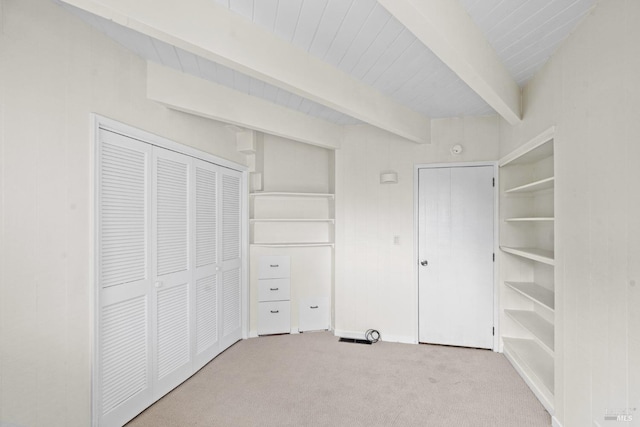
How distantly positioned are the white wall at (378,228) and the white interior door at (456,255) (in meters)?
0.14

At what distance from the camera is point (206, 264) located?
10.8 feet

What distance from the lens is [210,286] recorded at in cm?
335

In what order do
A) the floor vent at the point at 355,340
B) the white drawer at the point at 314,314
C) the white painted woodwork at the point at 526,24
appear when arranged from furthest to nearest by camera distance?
the white drawer at the point at 314,314
the floor vent at the point at 355,340
the white painted woodwork at the point at 526,24

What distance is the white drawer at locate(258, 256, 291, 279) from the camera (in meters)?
4.11

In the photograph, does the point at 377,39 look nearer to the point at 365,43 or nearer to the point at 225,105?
the point at 365,43

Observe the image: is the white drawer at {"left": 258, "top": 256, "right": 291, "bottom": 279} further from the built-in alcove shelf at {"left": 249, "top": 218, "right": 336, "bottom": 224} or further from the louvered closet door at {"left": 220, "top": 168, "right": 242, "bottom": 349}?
the built-in alcove shelf at {"left": 249, "top": 218, "right": 336, "bottom": 224}

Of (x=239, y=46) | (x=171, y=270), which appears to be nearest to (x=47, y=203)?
(x=171, y=270)

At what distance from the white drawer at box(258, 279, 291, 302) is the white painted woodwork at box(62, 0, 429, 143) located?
2275 millimetres

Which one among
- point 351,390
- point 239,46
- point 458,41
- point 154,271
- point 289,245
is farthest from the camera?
point 289,245

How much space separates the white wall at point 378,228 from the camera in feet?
12.6

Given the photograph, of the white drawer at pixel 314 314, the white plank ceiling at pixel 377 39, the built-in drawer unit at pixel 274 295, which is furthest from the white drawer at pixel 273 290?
the white plank ceiling at pixel 377 39

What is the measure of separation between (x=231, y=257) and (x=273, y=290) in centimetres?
72

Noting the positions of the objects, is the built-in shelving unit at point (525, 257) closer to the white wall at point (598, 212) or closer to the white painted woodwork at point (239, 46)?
the white wall at point (598, 212)

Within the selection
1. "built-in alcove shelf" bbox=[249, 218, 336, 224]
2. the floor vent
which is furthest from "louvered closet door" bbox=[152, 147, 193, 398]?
the floor vent
